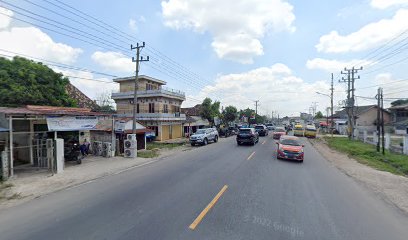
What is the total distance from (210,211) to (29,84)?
20.0 metres

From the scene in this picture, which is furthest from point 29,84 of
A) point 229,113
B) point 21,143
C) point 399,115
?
point 399,115

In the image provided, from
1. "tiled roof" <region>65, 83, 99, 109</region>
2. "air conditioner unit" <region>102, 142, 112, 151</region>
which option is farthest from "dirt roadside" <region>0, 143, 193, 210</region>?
"tiled roof" <region>65, 83, 99, 109</region>

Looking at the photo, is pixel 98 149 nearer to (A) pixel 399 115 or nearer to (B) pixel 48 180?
(B) pixel 48 180

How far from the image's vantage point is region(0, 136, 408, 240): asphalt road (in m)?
4.70

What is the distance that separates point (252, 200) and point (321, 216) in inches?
76.1

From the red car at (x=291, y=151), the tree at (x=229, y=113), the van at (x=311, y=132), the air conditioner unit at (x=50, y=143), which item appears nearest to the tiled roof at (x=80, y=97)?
the air conditioner unit at (x=50, y=143)

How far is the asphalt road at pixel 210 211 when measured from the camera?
4.70 metres

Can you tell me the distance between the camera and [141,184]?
8469 millimetres

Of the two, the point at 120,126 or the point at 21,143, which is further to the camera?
the point at 120,126

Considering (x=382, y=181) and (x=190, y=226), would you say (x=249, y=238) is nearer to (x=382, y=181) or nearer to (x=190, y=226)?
(x=190, y=226)

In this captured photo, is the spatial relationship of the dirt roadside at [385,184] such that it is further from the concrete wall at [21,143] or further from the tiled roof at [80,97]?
the tiled roof at [80,97]

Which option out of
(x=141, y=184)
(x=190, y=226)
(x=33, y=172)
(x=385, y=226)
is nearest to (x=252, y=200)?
(x=190, y=226)

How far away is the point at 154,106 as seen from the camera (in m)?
33.4

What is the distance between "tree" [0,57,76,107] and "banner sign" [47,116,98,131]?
7.60 metres
